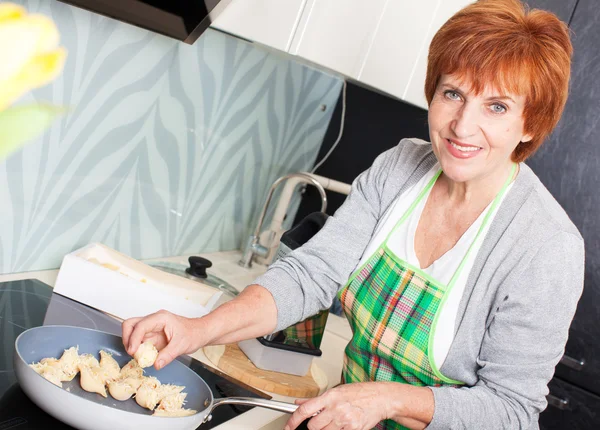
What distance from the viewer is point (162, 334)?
1095 mm

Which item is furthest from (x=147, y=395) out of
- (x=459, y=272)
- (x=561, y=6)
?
(x=561, y=6)

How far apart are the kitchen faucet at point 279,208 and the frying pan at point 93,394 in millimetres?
1023

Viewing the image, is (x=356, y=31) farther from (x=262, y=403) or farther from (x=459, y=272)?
(x=262, y=403)

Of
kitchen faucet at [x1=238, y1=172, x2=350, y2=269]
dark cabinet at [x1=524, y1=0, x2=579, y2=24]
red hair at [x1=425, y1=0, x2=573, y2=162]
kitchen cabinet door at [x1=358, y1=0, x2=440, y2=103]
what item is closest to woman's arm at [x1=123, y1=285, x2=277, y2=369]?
red hair at [x1=425, y1=0, x2=573, y2=162]

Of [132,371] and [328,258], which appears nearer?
[132,371]

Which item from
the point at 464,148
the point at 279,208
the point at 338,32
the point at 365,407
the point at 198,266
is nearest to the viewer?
the point at 365,407

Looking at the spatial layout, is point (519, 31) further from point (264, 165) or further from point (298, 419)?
point (264, 165)

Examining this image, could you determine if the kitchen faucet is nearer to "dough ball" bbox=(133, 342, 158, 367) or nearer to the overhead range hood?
the overhead range hood

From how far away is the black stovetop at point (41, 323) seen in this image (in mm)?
1043

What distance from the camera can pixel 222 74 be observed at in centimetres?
189

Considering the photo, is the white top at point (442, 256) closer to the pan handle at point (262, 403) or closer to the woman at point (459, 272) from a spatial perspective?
the woman at point (459, 272)

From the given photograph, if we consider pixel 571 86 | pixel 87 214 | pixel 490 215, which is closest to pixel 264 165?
pixel 87 214

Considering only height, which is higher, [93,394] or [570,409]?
[93,394]

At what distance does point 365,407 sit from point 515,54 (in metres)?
0.63
